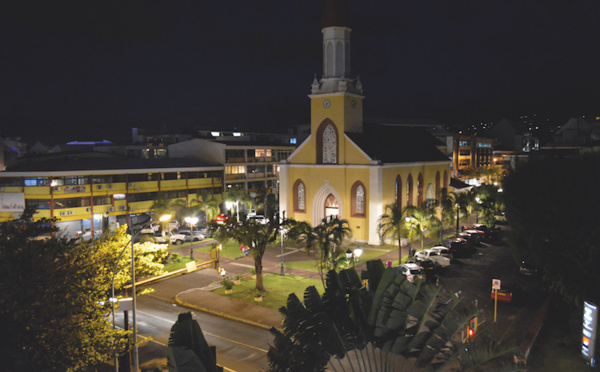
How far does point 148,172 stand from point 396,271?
44.3 metres

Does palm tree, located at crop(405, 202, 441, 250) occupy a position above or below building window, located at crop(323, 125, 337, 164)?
below

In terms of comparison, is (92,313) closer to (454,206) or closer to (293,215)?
(293,215)

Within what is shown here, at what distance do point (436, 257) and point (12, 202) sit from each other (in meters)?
40.6

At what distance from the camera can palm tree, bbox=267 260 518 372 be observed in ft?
32.6

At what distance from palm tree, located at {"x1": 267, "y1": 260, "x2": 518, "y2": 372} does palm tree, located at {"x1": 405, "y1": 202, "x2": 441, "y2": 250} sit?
76.8 feet

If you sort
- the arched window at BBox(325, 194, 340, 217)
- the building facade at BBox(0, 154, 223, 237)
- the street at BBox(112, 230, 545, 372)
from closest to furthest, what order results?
the street at BBox(112, 230, 545, 372) → the building facade at BBox(0, 154, 223, 237) → the arched window at BBox(325, 194, 340, 217)

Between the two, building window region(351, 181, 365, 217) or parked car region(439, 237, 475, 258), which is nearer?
parked car region(439, 237, 475, 258)

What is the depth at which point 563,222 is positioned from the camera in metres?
18.7

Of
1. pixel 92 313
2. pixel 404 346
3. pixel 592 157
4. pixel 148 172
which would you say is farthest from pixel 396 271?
pixel 148 172

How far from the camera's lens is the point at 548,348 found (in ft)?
61.5

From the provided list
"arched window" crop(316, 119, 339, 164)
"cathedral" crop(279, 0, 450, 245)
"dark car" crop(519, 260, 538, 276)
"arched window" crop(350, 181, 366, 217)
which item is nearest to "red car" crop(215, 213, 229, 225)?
"cathedral" crop(279, 0, 450, 245)

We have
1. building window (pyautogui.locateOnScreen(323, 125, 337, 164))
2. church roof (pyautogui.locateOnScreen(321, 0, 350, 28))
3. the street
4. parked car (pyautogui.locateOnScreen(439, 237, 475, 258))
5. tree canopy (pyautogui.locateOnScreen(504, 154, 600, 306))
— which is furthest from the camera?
building window (pyautogui.locateOnScreen(323, 125, 337, 164))

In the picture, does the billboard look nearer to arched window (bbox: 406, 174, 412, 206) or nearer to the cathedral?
the cathedral

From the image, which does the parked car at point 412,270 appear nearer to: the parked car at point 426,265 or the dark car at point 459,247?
the parked car at point 426,265
